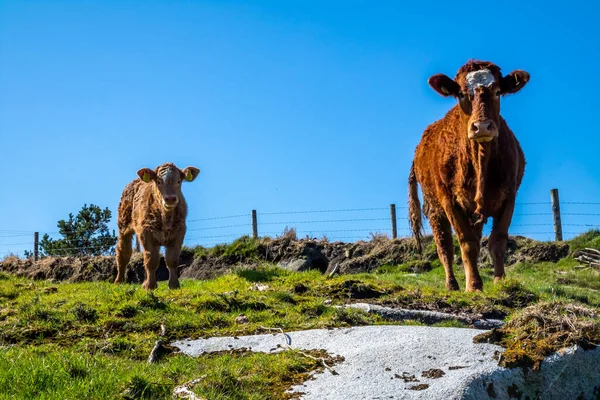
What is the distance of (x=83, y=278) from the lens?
72.5 feet

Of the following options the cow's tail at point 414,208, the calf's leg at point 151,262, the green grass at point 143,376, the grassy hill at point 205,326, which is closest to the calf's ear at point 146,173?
the calf's leg at point 151,262

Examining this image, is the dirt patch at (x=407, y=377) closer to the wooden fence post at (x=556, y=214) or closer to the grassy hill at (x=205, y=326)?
the grassy hill at (x=205, y=326)

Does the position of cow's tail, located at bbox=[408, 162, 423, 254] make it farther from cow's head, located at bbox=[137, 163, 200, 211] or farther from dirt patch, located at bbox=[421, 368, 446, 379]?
dirt patch, located at bbox=[421, 368, 446, 379]

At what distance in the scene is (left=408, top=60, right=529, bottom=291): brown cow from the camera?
10.1 m

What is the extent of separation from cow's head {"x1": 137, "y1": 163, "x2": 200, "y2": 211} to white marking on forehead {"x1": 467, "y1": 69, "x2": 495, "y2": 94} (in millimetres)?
5667

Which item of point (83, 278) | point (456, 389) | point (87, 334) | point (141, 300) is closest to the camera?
point (456, 389)

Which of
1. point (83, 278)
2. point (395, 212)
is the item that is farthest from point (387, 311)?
point (395, 212)

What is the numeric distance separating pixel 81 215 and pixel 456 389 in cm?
2579

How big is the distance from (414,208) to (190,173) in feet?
14.6

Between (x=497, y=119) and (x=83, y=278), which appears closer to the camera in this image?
(x=497, y=119)

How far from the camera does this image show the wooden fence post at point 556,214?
22.6m

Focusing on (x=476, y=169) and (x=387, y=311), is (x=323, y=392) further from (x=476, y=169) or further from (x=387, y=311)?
(x=476, y=169)

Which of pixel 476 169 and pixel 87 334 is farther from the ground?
pixel 476 169

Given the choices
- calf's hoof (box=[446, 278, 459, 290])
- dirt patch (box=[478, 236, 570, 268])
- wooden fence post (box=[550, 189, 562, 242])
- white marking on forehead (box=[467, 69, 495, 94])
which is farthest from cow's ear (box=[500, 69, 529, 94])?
wooden fence post (box=[550, 189, 562, 242])
